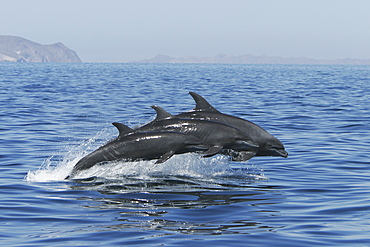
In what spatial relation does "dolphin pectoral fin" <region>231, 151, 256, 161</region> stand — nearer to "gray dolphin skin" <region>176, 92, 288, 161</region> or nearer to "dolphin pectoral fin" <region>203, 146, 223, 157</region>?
"gray dolphin skin" <region>176, 92, 288, 161</region>

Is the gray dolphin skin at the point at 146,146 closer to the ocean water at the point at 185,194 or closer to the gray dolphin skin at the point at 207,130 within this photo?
the gray dolphin skin at the point at 207,130

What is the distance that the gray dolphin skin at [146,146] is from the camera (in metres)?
13.2

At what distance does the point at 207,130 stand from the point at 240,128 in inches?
42.0

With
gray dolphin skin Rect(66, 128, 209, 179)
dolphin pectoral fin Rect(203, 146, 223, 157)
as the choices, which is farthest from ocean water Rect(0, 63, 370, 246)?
dolphin pectoral fin Rect(203, 146, 223, 157)

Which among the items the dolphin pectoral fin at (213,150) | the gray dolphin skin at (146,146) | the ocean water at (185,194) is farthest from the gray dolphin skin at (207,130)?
the ocean water at (185,194)

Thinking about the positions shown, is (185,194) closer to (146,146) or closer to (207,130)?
(146,146)

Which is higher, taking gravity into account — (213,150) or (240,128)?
(240,128)

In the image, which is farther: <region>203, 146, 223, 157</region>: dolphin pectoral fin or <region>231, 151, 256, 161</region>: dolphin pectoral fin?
→ <region>231, 151, 256, 161</region>: dolphin pectoral fin

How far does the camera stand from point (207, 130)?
1379 cm

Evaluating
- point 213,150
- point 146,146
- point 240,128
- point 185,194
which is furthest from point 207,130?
point 185,194

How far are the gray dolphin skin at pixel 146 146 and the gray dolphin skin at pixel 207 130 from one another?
0.28 metres

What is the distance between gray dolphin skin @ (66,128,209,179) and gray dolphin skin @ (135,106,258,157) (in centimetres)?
28

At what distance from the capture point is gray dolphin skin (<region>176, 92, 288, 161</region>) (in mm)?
14359

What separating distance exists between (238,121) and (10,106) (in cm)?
1929
